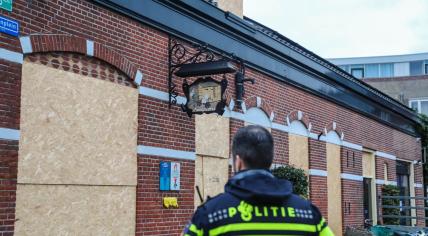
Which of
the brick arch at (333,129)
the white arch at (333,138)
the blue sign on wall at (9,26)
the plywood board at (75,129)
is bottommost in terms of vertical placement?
the plywood board at (75,129)

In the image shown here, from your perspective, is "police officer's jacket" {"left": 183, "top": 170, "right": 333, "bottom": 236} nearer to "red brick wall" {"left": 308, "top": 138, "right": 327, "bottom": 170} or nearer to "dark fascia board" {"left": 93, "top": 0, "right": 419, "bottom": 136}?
"dark fascia board" {"left": 93, "top": 0, "right": 419, "bottom": 136}

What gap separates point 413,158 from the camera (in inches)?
998

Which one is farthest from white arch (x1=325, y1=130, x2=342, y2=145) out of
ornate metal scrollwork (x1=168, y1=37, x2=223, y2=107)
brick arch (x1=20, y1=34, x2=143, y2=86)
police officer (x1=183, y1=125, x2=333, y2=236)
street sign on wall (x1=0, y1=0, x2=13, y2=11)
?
police officer (x1=183, y1=125, x2=333, y2=236)

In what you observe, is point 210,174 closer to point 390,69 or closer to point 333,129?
point 333,129

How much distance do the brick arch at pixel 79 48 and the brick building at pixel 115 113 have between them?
17 millimetres

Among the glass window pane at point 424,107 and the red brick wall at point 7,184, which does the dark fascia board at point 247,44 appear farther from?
the glass window pane at point 424,107

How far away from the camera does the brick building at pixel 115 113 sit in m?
7.37

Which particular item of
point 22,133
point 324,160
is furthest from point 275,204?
point 324,160

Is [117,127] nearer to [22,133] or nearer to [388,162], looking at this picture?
[22,133]

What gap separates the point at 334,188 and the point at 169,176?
326 inches

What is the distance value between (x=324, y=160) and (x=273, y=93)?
3440 mm

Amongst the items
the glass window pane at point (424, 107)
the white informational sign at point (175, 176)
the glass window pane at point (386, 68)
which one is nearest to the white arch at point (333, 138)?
the white informational sign at point (175, 176)

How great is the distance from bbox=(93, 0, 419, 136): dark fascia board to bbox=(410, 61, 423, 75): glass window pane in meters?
29.4

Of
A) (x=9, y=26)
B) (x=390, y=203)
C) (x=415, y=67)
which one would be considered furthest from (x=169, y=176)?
(x=415, y=67)
